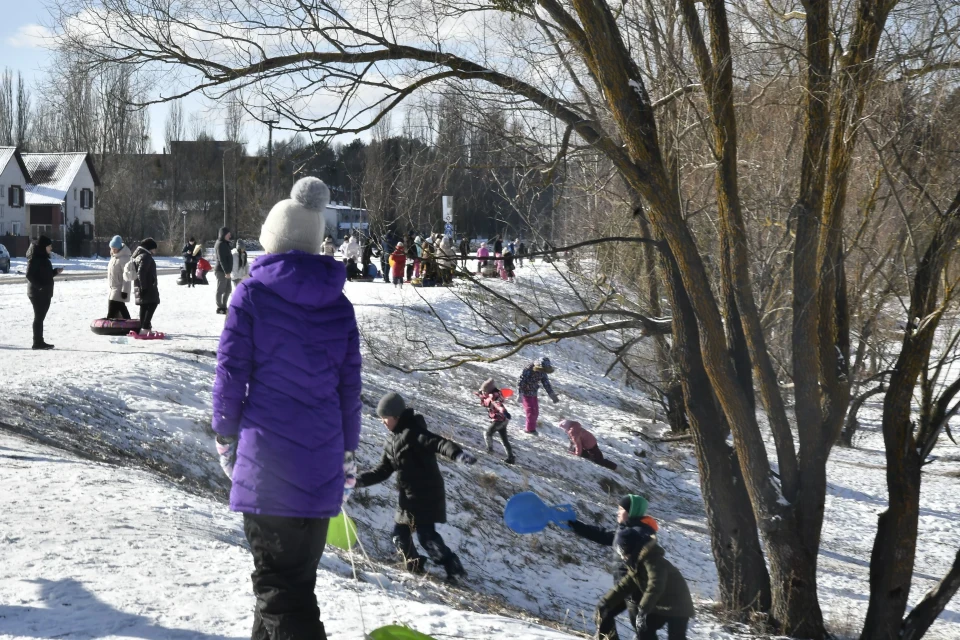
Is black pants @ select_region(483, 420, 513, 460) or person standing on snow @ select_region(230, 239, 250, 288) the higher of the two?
person standing on snow @ select_region(230, 239, 250, 288)

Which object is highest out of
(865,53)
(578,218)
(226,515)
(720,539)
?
(865,53)

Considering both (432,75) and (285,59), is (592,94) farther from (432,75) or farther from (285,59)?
(285,59)

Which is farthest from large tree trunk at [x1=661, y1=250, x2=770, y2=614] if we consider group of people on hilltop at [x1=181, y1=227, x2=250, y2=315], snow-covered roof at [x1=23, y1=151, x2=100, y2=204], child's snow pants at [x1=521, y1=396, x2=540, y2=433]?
snow-covered roof at [x1=23, y1=151, x2=100, y2=204]

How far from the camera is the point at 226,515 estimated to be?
671 centimetres

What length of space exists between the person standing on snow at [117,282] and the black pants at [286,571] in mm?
12110

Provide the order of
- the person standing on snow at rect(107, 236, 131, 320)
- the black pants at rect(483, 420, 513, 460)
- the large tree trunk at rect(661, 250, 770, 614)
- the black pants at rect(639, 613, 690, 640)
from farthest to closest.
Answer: the person standing on snow at rect(107, 236, 131, 320) < the black pants at rect(483, 420, 513, 460) < the large tree trunk at rect(661, 250, 770, 614) < the black pants at rect(639, 613, 690, 640)

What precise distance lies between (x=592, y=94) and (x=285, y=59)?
393 centimetres

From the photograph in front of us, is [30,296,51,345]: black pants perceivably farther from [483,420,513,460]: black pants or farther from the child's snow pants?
the child's snow pants

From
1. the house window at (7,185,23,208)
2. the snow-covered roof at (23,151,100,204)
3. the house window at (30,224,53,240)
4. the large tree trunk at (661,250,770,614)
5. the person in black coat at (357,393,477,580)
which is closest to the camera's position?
the person in black coat at (357,393,477,580)

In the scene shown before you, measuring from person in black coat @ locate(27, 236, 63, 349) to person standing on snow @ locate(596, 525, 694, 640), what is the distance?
10.1 m

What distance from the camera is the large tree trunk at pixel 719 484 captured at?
8734 millimetres

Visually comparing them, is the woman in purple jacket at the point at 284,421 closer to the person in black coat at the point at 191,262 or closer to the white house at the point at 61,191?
the person in black coat at the point at 191,262

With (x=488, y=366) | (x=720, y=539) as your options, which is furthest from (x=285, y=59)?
(x=488, y=366)

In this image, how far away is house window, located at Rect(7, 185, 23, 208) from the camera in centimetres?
5938
